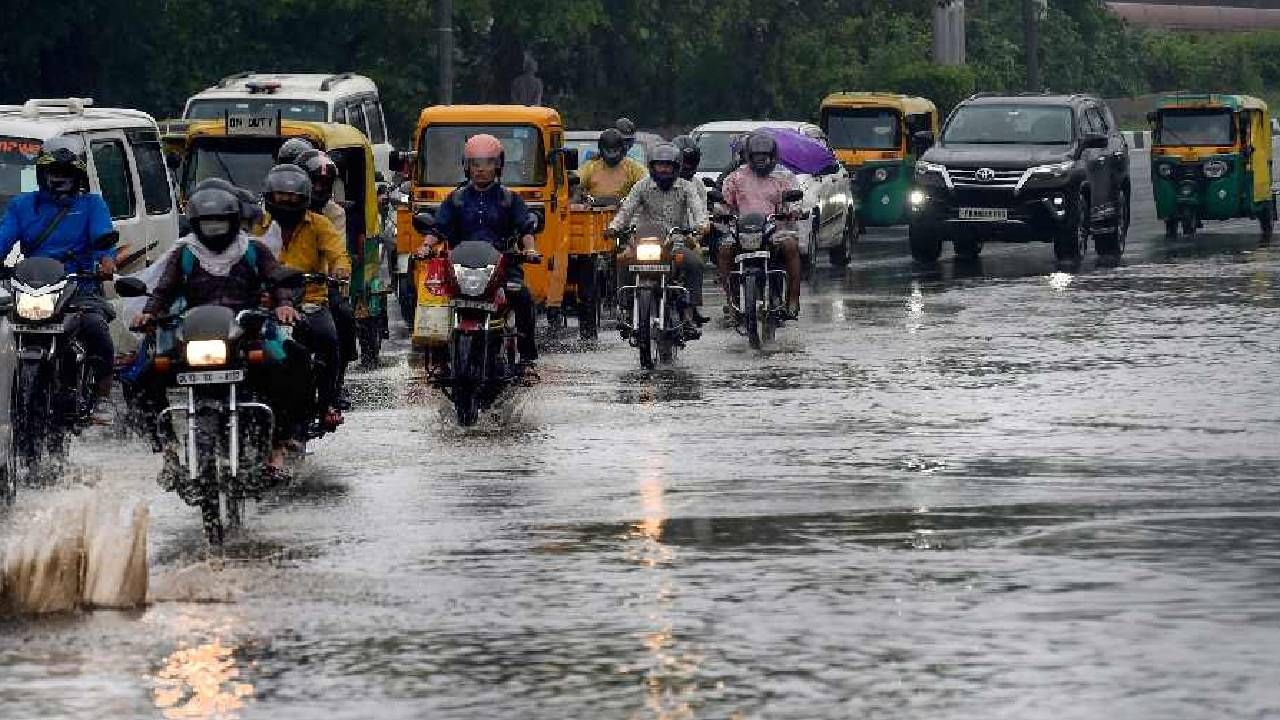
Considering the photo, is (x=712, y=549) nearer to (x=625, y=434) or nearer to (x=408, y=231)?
(x=625, y=434)

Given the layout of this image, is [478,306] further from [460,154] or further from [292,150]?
[460,154]

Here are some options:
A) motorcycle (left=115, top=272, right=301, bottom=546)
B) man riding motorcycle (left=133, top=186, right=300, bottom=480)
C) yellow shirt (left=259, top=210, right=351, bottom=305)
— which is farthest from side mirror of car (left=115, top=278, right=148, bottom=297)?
yellow shirt (left=259, top=210, right=351, bottom=305)

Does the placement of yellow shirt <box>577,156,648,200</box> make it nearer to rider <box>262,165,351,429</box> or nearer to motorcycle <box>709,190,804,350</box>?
motorcycle <box>709,190,804,350</box>

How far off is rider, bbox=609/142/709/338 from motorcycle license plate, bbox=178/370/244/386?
10.1m

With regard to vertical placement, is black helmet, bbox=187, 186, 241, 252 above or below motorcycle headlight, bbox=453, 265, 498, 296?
above

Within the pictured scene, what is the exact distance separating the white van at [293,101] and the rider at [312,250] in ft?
55.4

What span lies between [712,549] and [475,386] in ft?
18.5

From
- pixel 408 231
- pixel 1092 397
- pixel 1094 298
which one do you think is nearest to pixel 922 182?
pixel 1094 298

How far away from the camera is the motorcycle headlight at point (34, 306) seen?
52.2ft

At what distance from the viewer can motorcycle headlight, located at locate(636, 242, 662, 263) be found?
73.8 feet

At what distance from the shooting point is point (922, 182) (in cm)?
3650

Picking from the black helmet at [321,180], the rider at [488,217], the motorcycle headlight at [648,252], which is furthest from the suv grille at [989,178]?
the black helmet at [321,180]

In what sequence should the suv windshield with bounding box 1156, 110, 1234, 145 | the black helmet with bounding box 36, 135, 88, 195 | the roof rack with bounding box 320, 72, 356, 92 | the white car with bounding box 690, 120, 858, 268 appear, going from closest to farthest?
the black helmet with bounding box 36, 135, 88, 195 < the white car with bounding box 690, 120, 858, 268 < the roof rack with bounding box 320, 72, 356, 92 < the suv windshield with bounding box 1156, 110, 1234, 145

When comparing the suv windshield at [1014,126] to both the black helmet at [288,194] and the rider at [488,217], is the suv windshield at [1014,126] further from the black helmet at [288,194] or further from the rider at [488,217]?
the black helmet at [288,194]
